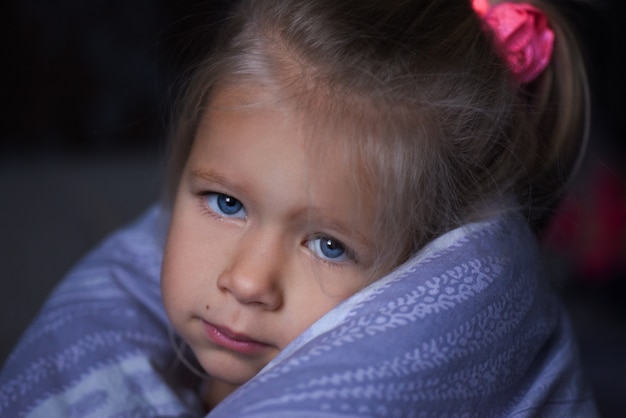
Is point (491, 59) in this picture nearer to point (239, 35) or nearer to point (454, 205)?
point (454, 205)

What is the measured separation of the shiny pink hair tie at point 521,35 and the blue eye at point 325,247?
266 millimetres

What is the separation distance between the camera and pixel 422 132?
0.78 m

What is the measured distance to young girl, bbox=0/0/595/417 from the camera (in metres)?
0.71

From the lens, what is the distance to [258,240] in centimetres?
78

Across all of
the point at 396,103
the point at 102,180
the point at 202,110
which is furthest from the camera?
the point at 102,180

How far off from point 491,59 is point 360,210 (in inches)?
8.3

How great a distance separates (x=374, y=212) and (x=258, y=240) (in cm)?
11

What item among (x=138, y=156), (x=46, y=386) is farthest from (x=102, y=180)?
(x=46, y=386)

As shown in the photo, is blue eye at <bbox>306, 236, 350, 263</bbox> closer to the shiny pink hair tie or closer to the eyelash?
the eyelash

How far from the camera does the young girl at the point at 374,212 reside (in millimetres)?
709

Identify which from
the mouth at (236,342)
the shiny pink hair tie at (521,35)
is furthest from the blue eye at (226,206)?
the shiny pink hair tie at (521,35)

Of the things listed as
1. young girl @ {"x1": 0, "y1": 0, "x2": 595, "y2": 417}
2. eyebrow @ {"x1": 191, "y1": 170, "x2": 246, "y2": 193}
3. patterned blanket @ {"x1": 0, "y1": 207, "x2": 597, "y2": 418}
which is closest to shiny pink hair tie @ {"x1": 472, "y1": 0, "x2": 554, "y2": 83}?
young girl @ {"x1": 0, "y1": 0, "x2": 595, "y2": 417}

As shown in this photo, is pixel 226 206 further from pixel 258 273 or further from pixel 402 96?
pixel 402 96

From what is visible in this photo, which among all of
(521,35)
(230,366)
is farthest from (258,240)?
(521,35)
